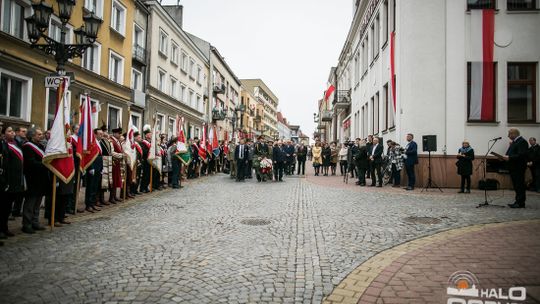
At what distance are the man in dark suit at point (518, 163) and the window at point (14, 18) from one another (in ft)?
56.7

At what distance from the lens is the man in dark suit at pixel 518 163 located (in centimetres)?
892

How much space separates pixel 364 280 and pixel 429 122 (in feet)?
40.0

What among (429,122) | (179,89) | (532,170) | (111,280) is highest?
(179,89)

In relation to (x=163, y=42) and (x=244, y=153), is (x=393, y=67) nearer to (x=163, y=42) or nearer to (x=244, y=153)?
(x=244, y=153)

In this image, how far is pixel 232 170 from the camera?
18578 mm

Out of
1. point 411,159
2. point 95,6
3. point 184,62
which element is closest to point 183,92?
point 184,62

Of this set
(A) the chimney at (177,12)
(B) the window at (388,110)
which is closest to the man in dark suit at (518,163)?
(B) the window at (388,110)

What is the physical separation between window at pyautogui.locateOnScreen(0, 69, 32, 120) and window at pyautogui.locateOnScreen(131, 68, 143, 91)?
984cm

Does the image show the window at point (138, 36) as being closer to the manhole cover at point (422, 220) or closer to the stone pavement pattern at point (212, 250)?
the stone pavement pattern at point (212, 250)

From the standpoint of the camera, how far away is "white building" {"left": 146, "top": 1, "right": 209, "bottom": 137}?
25922 mm

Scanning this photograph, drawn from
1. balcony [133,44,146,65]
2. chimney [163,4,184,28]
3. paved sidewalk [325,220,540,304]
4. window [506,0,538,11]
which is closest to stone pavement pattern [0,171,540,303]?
paved sidewalk [325,220,540,304]

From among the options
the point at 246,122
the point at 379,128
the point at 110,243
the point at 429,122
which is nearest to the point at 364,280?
the point at 110,243

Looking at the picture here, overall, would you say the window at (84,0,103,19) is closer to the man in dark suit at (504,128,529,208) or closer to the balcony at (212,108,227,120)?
the man in dark suit at (504,128,529,208)

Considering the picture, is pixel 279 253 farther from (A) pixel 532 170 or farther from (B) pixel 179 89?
(B) pixel 179 89
